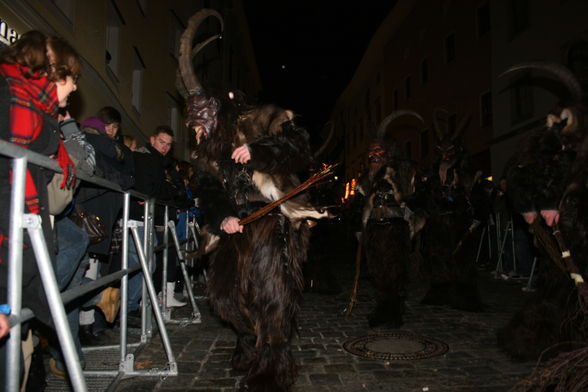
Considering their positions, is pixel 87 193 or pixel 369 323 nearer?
pixel 87 193

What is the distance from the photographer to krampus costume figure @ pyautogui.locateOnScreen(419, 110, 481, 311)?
257 inches

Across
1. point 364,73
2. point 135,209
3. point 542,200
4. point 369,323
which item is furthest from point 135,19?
point 364,73

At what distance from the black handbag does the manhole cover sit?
269cm

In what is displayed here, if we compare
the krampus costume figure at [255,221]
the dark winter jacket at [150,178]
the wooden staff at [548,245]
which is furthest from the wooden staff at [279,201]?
the dark winter jacket at [150,178]

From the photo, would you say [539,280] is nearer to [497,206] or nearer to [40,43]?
[40,43]

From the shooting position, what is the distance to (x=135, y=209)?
5.58 metres

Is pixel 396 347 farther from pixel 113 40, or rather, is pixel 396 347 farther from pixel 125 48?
pixel 125 48

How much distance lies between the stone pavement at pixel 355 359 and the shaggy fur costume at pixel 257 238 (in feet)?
1.55

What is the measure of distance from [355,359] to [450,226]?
10.5 ft

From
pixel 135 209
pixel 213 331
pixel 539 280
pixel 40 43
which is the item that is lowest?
pixel 213 331

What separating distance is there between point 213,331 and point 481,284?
618 cm

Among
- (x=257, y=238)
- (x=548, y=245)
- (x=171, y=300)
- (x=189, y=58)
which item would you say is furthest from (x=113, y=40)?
(x=548, y=245)

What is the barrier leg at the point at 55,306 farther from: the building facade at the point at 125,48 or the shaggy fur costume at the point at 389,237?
the shaggy fur costume at the point at 389,237

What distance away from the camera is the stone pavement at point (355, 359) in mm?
3674
